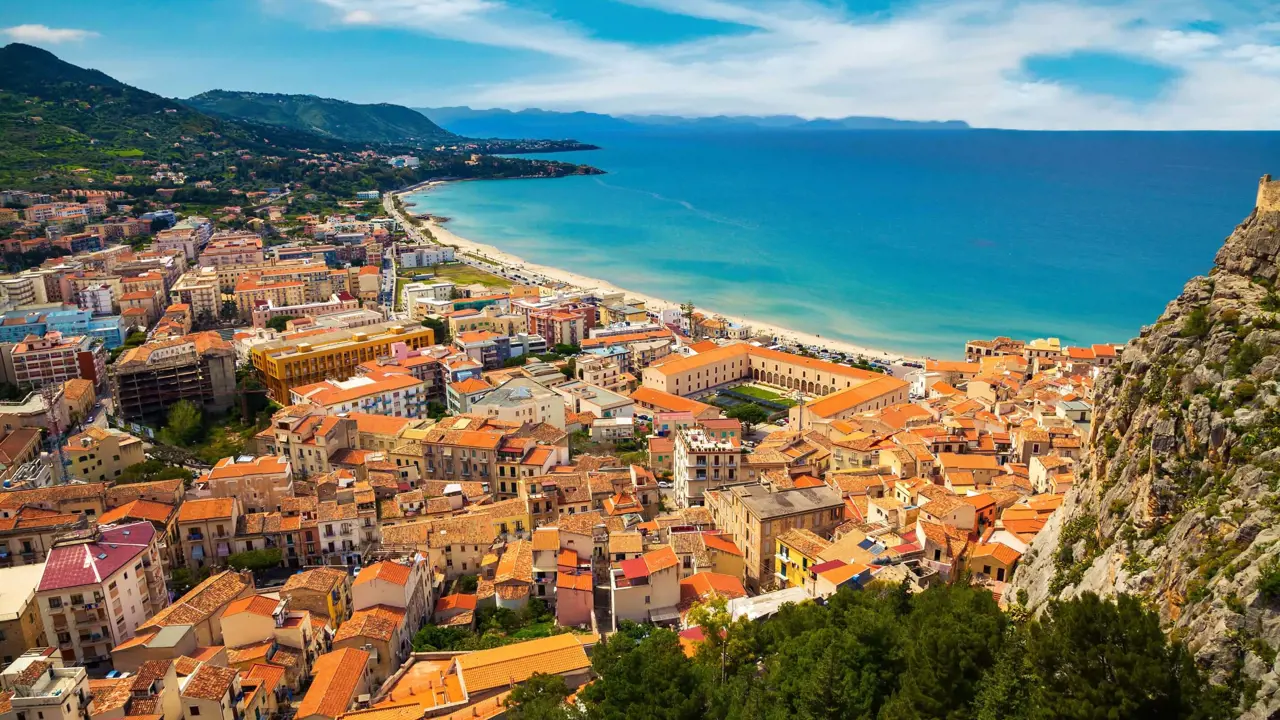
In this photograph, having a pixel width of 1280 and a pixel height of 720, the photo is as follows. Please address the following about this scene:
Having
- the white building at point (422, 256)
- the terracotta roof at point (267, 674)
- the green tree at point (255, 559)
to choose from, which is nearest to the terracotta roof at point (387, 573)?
the terracotta roof at point (267, 674)

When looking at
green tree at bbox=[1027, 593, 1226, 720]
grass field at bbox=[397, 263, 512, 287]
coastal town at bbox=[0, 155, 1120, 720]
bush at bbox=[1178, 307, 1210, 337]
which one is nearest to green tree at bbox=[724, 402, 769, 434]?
coastal town at bbox=[0, 155, 1120, 720]

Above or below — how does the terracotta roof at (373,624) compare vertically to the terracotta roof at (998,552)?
below

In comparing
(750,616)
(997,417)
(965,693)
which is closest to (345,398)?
(750,616)

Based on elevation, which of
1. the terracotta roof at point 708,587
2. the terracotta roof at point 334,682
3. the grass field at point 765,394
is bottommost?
the grass field at point 765,394

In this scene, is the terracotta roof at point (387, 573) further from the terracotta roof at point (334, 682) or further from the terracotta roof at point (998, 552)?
the terracotta roof at point (998, 552)

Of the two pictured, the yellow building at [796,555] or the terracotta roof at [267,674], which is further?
the yellow building at [796,555]

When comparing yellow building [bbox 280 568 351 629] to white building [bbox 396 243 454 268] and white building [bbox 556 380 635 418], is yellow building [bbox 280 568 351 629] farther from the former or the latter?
white building [bbox 396 243 454 268]

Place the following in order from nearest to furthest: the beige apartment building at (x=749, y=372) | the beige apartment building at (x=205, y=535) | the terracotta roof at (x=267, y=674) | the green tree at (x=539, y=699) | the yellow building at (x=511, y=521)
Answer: the green tree at (x=539, y=699) → the terracotta roof at (x=267, y=674) → the beige apartment building at (x=205, y=535) → the yellow building at (x=511, y=521) → the beige apartment building at (x=749, y=372)
